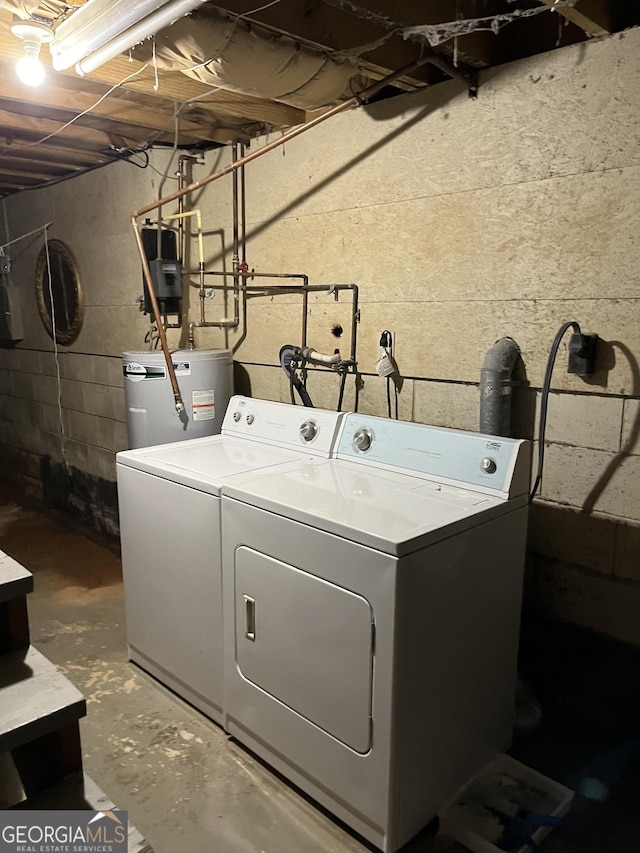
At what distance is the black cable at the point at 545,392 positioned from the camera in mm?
1917

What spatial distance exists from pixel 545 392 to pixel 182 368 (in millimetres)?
1650

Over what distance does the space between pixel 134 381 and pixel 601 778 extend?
2.44 m

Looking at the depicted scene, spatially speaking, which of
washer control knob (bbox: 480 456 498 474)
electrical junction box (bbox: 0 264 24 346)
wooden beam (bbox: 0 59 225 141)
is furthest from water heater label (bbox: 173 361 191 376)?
electrical junction box (bbox: 0 264 24 346)

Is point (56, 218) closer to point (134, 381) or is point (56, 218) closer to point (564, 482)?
point (134, 381)

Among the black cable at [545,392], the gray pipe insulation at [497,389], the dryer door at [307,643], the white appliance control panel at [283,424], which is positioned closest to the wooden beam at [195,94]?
the white appliance control panel at [283,424]


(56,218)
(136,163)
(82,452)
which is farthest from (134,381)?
(56,218)

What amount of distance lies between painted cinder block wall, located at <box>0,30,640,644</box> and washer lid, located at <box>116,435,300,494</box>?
0.48 m

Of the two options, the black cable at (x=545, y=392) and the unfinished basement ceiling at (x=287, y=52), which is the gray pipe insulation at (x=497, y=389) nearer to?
the black cable at (x=545, y=392)

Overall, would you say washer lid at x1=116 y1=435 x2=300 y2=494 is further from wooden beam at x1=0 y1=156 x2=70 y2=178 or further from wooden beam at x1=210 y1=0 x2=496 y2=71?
wooden beam at x1=0 y1=156 x2=70 y2=178

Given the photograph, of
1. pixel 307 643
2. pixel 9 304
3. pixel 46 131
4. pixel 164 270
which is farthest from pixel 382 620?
pixel 9 304

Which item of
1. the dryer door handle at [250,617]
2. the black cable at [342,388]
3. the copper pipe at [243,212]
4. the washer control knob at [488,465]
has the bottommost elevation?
the dryer door handle at [250,617]

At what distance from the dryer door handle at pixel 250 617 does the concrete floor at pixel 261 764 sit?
1.52 ft

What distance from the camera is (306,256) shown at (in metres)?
2.74

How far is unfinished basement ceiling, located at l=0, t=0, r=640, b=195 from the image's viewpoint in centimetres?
173
